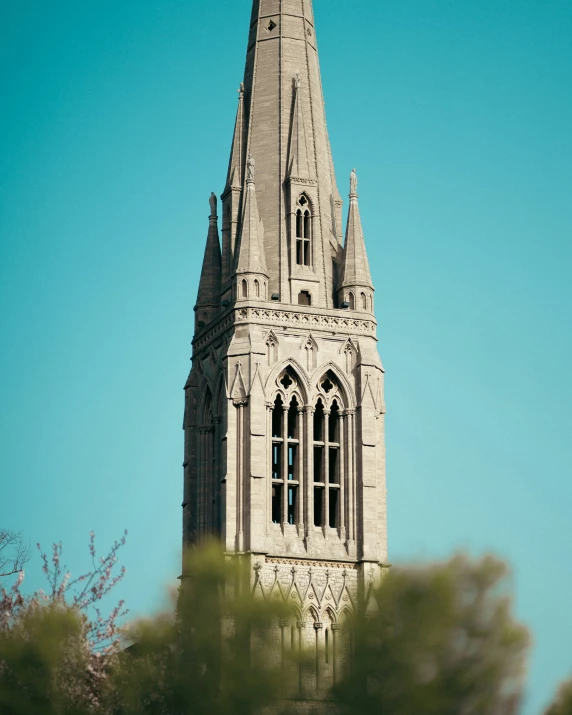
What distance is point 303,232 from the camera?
7988cm

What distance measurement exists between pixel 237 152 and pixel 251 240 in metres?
5.62

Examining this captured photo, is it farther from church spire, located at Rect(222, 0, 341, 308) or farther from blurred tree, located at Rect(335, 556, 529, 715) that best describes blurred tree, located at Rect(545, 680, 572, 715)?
church spire, located at Rect(222, 0, 341, 308)

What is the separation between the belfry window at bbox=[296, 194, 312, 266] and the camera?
79.5m

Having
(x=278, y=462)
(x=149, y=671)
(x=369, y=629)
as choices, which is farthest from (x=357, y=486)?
(x=149, y=671)

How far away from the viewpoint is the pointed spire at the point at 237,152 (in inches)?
3214

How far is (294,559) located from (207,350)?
11414mm

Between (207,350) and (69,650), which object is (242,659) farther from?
(207,350)

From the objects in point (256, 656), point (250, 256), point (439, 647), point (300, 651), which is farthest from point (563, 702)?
point (250, 256)

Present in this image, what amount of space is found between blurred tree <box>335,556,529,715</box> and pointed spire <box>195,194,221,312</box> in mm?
→ 16791

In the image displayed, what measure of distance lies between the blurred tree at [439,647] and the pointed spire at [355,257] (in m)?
14.4

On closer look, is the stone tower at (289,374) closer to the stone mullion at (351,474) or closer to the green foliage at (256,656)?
the stone mullion at (351,474)

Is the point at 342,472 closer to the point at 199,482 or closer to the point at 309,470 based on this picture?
the point at 309,470

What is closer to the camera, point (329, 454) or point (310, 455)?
point (310, 455)

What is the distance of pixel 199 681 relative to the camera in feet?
192
